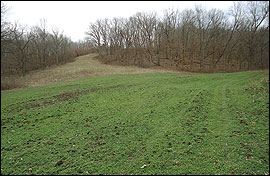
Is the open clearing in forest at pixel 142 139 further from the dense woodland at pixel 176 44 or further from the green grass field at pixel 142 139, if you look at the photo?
the dense woodland at pixel 176 44

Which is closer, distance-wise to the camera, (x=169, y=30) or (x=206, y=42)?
(x=206, y=42)

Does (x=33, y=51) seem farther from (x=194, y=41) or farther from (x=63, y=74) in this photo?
(x=194, y=41)

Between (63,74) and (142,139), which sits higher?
(63,74)

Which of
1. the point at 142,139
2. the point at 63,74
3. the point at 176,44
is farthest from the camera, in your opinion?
the point at 176,44

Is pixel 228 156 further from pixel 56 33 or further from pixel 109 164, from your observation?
pixel 56 33

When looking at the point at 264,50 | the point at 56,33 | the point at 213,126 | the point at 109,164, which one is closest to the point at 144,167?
the point at 109,164

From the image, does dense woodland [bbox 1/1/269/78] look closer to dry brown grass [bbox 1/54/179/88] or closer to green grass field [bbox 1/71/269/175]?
dry brown grass [bbox 1/54/179/88]

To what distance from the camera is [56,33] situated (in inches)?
1941

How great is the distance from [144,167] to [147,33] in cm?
4191

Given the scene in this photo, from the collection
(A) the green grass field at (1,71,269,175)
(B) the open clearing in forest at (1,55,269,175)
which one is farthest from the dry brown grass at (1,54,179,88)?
(B) the open clearing in forest at (1,55,269,175)

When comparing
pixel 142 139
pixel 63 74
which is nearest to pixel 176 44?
pixel 63 74

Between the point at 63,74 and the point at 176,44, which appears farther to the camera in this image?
the point at 176,44

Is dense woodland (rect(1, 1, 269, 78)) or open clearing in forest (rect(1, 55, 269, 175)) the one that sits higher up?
dense woodland (rect(1, 1, 269, 78))

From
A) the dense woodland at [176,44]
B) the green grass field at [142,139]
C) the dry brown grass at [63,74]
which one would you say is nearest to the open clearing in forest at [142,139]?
the green grass field at [142,139]
